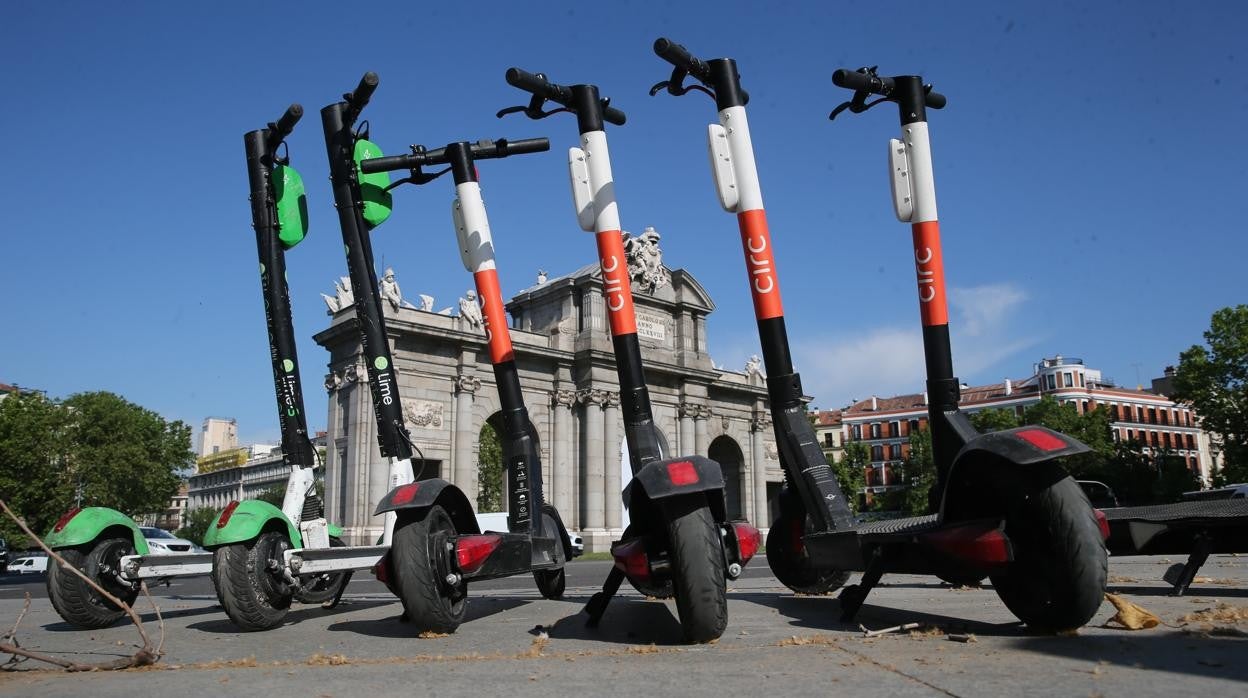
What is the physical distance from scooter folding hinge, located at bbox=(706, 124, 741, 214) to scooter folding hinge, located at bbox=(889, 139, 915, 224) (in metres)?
1.40

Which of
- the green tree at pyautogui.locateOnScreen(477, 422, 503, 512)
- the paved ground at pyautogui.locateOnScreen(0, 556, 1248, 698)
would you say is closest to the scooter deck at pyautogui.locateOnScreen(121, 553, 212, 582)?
the paved ground at pyautogui.locateOnScreen(0, 556, 1248, 698)

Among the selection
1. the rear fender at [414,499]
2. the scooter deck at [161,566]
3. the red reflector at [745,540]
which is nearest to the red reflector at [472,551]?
the rear fender at [414,499]

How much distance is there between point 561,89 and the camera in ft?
27.0

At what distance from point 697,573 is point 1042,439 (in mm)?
2267

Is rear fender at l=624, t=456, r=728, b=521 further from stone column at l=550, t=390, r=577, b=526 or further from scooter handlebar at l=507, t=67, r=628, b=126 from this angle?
stone column at l=550, t=390, r=577, b=526

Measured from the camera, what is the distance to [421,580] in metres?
6.29

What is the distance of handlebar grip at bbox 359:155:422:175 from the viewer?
365 inches

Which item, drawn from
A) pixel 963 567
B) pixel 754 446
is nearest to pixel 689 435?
pixel 754 446

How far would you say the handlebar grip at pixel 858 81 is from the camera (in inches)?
299

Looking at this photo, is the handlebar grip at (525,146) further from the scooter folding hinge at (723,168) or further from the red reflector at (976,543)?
the red reflector at (976,543)

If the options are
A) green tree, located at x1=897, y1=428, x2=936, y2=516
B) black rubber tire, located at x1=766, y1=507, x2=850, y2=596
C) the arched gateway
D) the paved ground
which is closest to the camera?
the paved ground

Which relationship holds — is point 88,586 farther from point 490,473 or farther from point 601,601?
point 490,473

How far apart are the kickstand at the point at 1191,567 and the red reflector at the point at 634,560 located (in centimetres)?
565

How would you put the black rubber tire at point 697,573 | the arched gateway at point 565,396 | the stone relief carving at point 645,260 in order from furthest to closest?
the stone relief carving at point 645,260 → the arched gateway at point 565,396 → the black rubber tire at point 697,573
